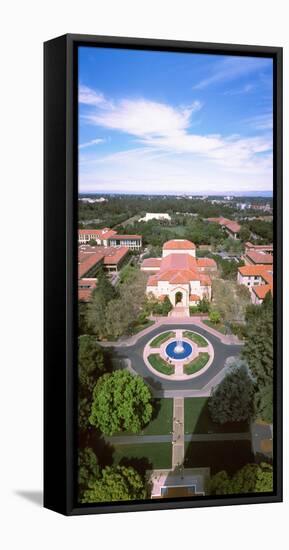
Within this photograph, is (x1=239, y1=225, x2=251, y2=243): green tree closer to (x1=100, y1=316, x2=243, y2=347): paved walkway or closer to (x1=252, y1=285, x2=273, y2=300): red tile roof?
(x1=252, y1=285, x2=273, y2=300): red tile roof

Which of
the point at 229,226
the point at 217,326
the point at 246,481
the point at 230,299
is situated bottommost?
the point at 246,481

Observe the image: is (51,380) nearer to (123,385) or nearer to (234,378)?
(123,385)

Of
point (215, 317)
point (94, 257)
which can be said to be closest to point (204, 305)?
point (215, 317)

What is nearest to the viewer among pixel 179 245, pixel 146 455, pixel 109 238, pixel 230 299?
pixel 109 238

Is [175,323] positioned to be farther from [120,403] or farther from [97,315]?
[120,403]

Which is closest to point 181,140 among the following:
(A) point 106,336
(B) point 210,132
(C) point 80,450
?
(B) point 210,132

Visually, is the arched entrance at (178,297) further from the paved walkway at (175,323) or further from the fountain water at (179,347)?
the fountain water at (179,347)

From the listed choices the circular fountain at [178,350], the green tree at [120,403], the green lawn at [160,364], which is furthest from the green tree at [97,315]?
the circular fountain at [178,350]
